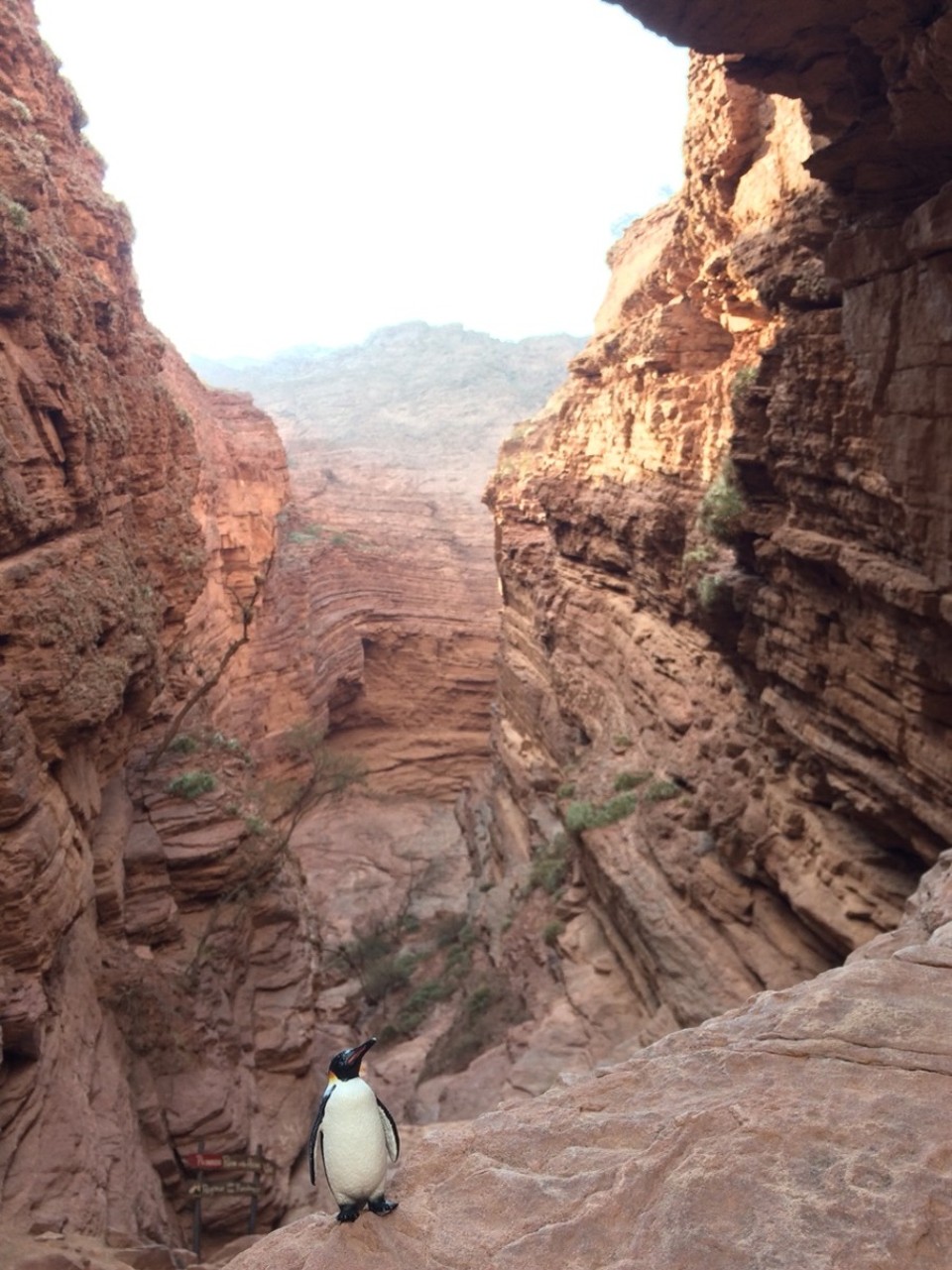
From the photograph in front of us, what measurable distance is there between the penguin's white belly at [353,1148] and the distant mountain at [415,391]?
46.9m

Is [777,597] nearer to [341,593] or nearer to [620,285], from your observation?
[620,285]

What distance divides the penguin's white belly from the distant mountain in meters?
46.9

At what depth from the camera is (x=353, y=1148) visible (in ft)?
10.7

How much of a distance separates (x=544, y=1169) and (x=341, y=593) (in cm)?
2957

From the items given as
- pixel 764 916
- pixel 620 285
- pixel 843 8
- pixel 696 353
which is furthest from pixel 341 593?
pixel 843 8

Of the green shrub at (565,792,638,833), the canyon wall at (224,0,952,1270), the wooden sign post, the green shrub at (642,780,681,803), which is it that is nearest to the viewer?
the canyon wall at (224,0,952,1270)

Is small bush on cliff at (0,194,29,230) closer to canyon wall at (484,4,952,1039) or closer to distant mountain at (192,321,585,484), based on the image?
canyon wall at (484,4,952,1039)

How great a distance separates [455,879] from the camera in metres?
25.8

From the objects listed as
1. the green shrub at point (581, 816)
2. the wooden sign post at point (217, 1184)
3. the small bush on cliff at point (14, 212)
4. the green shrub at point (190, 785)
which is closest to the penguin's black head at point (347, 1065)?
the wooden sign post at point (217, 1184)

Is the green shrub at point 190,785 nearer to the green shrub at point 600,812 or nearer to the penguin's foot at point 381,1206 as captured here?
the green shrub at point 600,812

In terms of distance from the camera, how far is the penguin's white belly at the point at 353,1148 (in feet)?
10.7

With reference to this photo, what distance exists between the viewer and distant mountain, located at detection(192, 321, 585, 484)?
2259 inches

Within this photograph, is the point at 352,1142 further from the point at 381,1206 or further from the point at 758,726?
the point at 758,726

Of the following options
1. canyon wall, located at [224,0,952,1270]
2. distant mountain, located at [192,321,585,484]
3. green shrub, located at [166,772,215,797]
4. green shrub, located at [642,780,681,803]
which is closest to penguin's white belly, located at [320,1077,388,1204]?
canyon wall, located at [224,0,952,1270]
